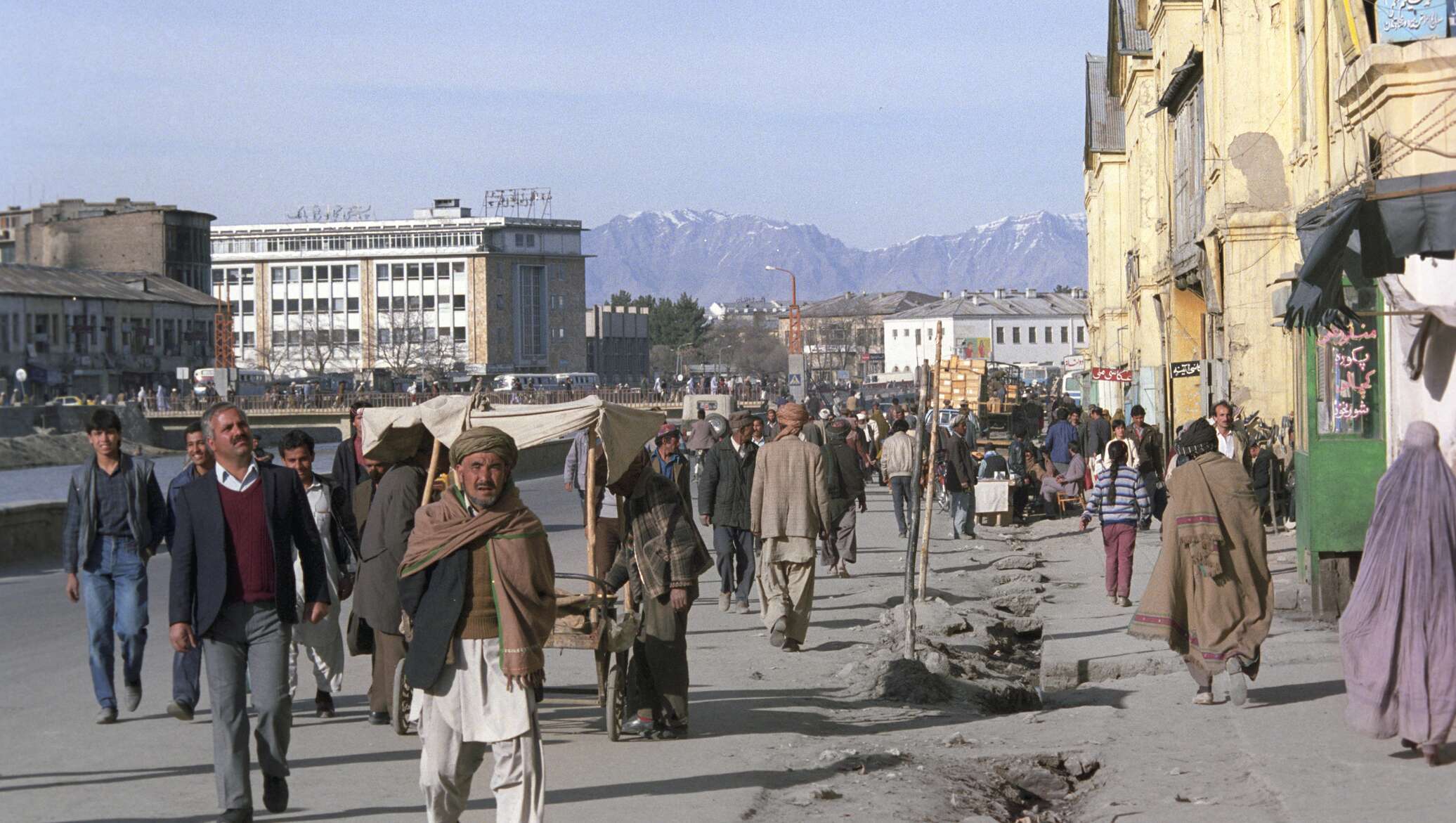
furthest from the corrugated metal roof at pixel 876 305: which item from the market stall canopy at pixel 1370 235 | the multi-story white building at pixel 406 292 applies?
the market stall canopy at pixel 1370 235

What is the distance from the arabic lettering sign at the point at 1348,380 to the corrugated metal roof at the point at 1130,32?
2658 centimetres

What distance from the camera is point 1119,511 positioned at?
602 inches

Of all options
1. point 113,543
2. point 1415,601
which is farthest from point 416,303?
point 1415,601

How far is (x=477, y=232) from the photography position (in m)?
146

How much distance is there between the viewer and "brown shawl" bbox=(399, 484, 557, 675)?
629cm

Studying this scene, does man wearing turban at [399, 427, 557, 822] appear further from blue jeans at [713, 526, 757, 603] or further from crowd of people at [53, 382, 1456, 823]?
blue jeans at [713, 526, 757, 603]

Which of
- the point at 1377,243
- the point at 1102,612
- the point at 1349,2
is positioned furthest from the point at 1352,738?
the point at 1349,2

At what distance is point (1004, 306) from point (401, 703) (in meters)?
149

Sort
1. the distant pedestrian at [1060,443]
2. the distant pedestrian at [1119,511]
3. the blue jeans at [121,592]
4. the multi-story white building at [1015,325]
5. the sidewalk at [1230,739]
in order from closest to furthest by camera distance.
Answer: the sidewalk at [1230,739]
the blue jeans at [121,592]
the distant pedestrian at [1119,511]
the distant pedestrian at [1060,443]
the multi-story white building at [1015,325]

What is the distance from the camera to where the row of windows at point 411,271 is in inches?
5802

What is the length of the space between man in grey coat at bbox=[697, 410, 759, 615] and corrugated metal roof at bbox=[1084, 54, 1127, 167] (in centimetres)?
3535

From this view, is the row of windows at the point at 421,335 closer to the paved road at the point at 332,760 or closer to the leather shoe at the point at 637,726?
the paved road at the point at 332,760

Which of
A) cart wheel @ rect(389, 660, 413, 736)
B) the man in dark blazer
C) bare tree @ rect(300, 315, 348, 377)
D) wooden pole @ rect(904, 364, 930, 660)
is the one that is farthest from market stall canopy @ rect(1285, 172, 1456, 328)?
bare tree @ rect(300, 315, 348, 377)

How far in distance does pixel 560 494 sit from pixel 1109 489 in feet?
74.3
